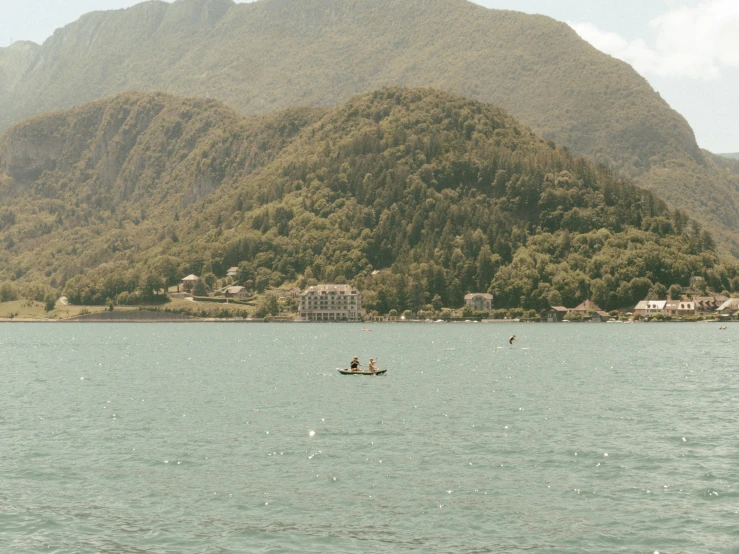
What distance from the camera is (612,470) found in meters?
51.6

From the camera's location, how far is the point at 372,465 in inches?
2106

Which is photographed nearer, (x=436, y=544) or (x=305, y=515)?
(x=436, y=544)

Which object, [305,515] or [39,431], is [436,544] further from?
[39,431]

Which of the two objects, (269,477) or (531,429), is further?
(531,429)

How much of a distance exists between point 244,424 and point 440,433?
1426cm

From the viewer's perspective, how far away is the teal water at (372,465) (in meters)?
40.4

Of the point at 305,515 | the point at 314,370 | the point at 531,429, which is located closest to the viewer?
the point at 305,515

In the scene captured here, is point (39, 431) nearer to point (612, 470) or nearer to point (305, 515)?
point (305, 515)

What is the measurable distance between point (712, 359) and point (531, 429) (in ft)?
259

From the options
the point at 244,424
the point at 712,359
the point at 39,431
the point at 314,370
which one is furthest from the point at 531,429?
the point at 712,359

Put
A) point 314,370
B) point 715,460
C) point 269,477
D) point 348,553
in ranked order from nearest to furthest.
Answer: point 348,553, point 269,477, point 715,460, point 314,370

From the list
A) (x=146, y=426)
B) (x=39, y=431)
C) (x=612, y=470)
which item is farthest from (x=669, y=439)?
(x=39, y=431)

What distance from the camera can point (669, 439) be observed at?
61156 mm

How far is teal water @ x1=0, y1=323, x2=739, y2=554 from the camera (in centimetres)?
4041
